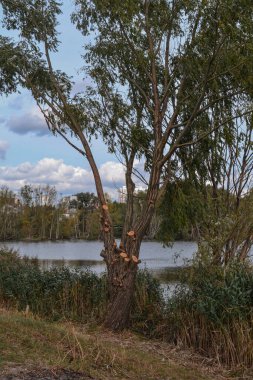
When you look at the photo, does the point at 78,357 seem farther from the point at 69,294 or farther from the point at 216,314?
the point at 69,294

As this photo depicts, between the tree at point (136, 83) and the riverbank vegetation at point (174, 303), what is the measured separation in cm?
79

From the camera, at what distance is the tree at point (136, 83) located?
11.0m

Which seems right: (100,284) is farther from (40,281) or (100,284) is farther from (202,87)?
(202,87)

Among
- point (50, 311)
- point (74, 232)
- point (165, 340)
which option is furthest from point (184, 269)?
point (74, 232)

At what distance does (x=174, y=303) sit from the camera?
1066cm

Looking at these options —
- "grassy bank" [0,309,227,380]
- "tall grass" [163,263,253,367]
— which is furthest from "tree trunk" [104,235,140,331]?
"grassy bank" [0,309,227,380]

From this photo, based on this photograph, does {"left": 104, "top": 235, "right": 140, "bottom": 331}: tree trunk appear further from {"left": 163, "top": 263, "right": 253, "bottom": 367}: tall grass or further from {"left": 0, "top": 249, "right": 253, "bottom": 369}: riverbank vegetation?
{"left": 163, "top": 263, "right": 253, "bottom": 367}: tall grass

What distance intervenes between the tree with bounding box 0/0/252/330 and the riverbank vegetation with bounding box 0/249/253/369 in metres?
0.79

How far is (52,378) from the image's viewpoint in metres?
5.73

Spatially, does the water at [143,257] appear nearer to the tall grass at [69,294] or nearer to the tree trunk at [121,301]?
the tall grass at [69,294]

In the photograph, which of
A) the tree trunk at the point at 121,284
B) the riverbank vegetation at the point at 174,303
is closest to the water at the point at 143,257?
the riverbank vegetation at the point at 174,303

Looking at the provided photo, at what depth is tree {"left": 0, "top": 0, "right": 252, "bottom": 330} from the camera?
36.1ft

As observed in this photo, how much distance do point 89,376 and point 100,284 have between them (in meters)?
6.17

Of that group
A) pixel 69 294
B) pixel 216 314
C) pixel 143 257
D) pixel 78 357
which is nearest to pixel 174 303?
pixel 216 314
